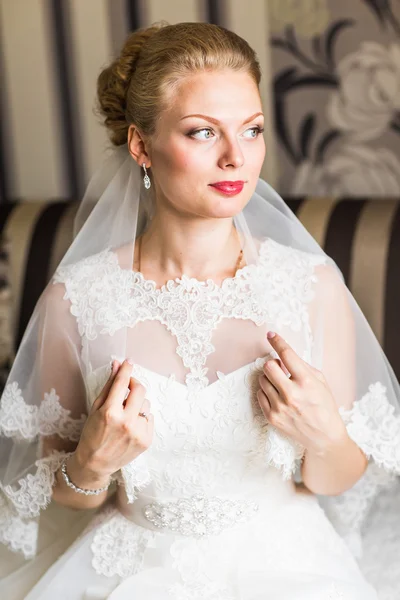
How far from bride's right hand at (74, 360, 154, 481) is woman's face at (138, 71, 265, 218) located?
32cm

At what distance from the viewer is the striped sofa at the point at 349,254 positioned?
1.72 meters

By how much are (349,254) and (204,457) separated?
2.05 feet

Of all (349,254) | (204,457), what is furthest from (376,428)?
(349,254)

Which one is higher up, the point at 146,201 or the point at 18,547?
the point at 146,201

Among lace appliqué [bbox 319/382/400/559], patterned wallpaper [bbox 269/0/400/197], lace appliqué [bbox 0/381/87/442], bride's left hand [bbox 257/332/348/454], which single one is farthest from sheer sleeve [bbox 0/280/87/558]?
patterned wallpaper [bbox 269/0/400/197]

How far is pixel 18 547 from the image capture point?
153 centimetres

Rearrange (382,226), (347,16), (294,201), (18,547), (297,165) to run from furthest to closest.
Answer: (297,165) → (347,16) → (294,201) → (382,226) → (18,547)

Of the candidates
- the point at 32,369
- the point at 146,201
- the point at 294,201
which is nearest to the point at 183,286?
the point at 146,201

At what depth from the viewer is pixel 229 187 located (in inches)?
51.8

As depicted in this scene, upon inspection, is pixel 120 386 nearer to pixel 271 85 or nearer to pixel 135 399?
pixel 135 399

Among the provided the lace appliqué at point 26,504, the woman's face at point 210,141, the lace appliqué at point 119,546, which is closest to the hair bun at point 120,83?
the woman's face at point 210,141

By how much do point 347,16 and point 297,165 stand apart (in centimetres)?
41

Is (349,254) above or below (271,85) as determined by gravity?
below

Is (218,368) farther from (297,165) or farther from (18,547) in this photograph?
(297,165)
